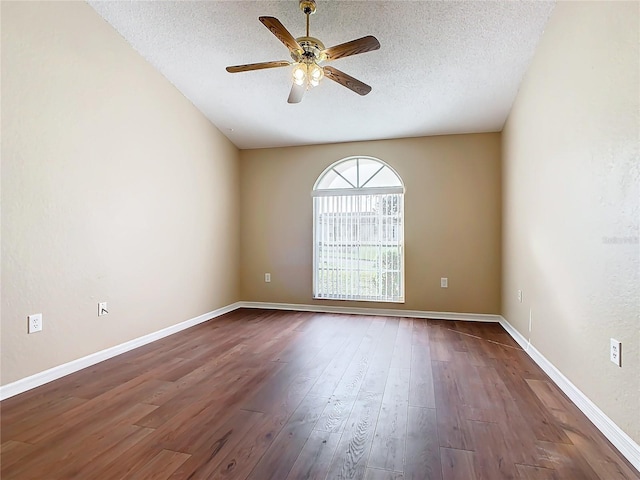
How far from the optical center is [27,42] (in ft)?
7.59

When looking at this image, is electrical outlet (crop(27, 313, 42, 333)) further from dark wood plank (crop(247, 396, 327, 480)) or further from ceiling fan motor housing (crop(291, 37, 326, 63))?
ceiling fan motor housing (crop(291, 37, 326, 63))

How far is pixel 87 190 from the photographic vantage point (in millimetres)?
2756

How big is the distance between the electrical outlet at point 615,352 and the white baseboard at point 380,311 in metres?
2.60

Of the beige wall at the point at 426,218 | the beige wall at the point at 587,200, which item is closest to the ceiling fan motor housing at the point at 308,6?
the beige wall at the point at 587,200

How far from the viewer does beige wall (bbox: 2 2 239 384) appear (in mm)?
2264

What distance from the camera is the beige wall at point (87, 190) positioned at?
226 cm

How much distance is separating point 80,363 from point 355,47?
10.0ft

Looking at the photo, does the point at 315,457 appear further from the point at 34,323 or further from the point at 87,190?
the point at 87,190

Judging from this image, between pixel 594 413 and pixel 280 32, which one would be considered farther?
pixel 280 32

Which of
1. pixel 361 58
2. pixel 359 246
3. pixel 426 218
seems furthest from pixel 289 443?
pixel 426 218

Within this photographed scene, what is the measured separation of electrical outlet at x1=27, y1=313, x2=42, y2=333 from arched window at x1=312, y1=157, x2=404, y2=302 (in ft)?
10.2

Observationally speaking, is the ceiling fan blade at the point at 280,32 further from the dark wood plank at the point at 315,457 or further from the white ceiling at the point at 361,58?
the dark wood plank at the point at 315,457

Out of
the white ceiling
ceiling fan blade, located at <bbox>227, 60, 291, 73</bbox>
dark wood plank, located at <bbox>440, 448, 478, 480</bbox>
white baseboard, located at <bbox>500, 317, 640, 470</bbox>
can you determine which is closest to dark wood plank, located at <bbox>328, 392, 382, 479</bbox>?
dark wood plank, located at <bbox>440, 448, 478, 480</bbox>

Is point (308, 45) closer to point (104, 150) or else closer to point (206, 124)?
point (104, 150)
